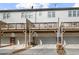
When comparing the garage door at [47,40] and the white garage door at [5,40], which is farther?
the garage door at [47,40]

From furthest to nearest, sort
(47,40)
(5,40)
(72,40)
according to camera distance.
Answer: (72,40)
(47,40)
(5,40)

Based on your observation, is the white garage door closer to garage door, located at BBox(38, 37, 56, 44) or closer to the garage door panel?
garage door, located at BBox(38, 37, 56, 44)

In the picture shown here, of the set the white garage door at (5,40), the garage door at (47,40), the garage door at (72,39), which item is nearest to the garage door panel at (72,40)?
the garage door at (72,39)

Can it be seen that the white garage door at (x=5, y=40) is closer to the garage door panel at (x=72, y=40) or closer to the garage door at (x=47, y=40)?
the garage door at (x=47, y=40)

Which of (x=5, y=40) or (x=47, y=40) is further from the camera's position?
(x=47, y=40)

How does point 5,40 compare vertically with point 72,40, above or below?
above

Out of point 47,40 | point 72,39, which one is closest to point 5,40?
point 47,40

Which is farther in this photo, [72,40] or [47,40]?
[72,40]

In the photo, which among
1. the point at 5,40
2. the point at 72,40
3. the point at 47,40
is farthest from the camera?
the point at 72,40

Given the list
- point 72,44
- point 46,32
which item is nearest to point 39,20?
point 46,32

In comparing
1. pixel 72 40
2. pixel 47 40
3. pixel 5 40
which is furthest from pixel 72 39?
pixel 5 40

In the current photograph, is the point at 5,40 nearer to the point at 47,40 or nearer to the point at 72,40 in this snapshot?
the point at 47,40
